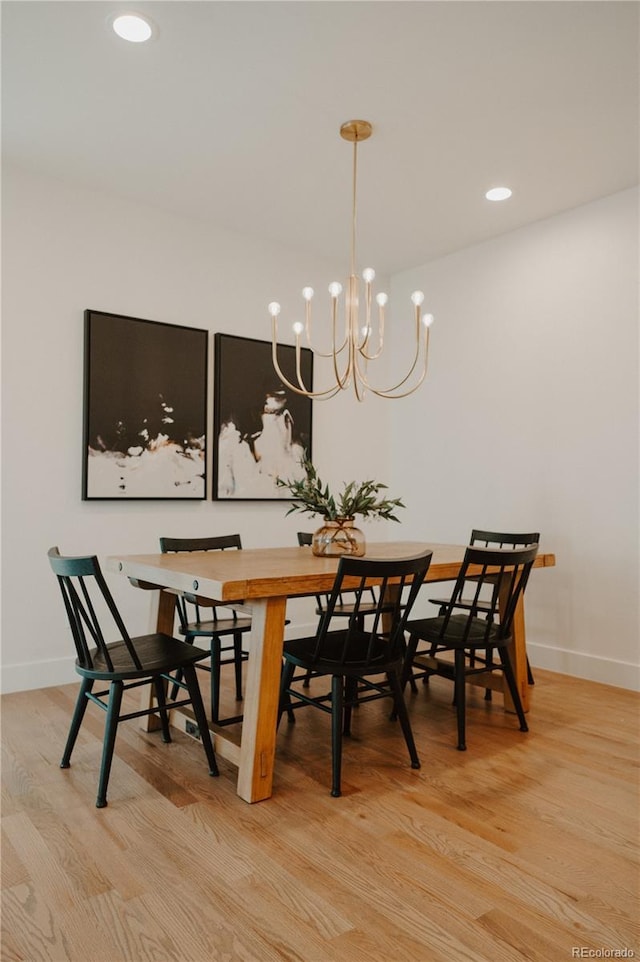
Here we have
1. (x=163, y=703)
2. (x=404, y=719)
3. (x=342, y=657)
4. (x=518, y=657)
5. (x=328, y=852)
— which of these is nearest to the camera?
(x=328, y=852)

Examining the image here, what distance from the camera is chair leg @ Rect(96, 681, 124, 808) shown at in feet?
6.96

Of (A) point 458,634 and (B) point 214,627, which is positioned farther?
(B) point 214,627

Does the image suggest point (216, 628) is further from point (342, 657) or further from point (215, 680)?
point (342, 657)

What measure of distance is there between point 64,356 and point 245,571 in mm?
2029

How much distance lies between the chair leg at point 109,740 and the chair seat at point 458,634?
50.5 inches

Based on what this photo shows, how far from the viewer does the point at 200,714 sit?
2355mm

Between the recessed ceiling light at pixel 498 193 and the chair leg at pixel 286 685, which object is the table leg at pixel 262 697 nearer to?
the chair leg at pixel 286 685

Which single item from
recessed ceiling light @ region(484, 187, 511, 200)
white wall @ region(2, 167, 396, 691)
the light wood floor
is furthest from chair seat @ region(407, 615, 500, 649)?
recessed ceiling light @ region(484, 187, 511, 200)

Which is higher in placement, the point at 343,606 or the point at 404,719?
the point at 343,606

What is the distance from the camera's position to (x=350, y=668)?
2309 mm

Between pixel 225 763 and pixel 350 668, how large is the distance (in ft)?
2.17

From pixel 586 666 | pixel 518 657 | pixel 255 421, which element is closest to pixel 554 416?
pixel 586 666

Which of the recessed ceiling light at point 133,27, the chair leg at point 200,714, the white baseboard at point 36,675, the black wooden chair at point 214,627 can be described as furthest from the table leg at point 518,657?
the recessed ceiling light at point 133,27

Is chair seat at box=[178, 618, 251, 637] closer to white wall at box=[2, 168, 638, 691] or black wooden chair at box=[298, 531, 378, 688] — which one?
black wooden chair at box=[298, 531, 378, 688]
